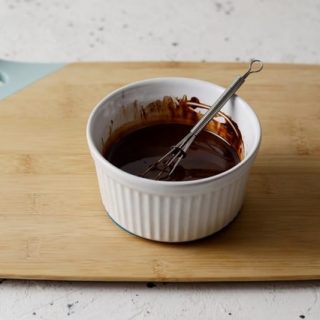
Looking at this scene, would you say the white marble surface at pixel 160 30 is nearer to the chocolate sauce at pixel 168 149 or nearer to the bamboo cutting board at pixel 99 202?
the bamboo cutting board at pixel 99 202

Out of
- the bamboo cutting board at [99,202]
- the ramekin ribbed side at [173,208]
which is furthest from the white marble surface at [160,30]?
the ramekin ribbed side at [173,208]

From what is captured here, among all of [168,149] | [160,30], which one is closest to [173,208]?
[168,149]

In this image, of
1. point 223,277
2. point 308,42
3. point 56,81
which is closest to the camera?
point 223,277

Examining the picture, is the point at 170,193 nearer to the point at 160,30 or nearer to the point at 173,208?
the point at 173,208

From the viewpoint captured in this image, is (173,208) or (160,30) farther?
(160,30)

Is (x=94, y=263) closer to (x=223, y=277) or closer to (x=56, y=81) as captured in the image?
(x=223, y=277)

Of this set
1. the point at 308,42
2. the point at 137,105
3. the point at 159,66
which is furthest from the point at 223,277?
the point at 308,42
